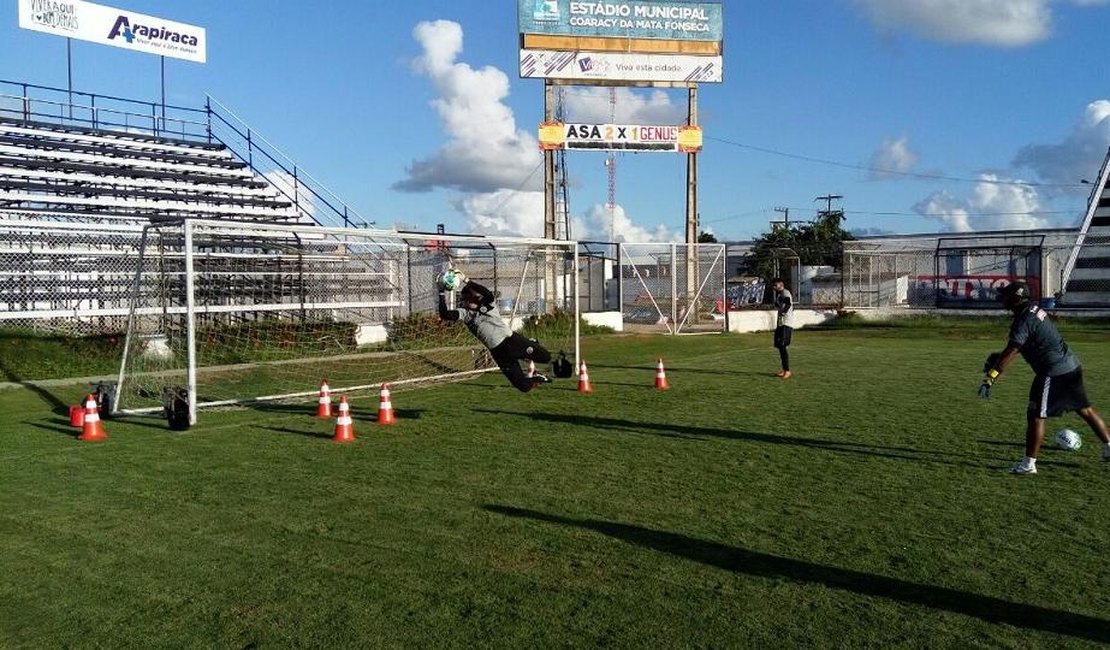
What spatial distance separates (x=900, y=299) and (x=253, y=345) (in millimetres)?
23958

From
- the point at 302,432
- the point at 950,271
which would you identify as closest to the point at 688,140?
the point at 950,271

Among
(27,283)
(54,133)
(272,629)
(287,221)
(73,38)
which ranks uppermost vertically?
(73,38)

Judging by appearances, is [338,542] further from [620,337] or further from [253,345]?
[620,337]

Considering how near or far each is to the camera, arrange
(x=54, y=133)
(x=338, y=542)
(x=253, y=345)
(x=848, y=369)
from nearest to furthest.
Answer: (x=338, y=542), (x=848, y=369), (x=253, y=345), (x=54, y=133)

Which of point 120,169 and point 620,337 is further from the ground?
point 120,169

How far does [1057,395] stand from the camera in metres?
8.49

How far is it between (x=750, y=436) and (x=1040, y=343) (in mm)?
3202

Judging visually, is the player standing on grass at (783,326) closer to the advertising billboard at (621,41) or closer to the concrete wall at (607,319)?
the concrete wall at (607,319)

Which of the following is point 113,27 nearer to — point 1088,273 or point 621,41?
point 621,41

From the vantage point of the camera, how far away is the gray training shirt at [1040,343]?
8.53 metres

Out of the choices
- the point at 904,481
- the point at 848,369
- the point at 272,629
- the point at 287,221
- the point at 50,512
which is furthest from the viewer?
the point at 287,221

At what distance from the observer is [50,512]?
24.6 feet

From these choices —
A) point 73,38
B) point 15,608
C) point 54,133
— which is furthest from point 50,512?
point 73,38

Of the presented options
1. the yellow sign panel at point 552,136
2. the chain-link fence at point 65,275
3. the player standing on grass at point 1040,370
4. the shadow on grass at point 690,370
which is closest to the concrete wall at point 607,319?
the yellow sign panel at point 552,136
